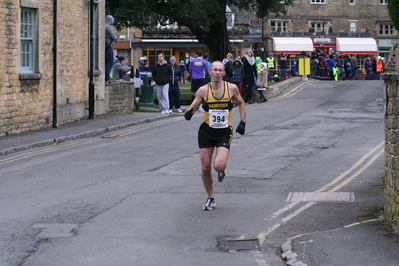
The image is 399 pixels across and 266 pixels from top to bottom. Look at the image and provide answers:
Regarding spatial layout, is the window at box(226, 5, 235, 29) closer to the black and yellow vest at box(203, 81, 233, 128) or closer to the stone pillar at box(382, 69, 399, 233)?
the black and yellow vest at box(203, 81, 233, 128)

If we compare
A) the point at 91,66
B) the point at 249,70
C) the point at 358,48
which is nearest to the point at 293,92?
the point at 249,70

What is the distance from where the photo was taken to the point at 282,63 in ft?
140

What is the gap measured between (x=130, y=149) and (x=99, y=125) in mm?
4855

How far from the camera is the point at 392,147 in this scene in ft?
24.5

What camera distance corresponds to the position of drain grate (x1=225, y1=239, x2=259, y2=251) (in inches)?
274

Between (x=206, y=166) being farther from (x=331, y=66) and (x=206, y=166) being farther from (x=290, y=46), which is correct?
(x=290, y=46)

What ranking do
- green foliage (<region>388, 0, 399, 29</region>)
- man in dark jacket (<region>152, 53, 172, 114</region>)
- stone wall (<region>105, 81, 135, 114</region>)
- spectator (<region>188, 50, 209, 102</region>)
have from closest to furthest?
green foliage (<region>388, 0, 399, 29</region>) < man in dark jacket (<region>152, 53, 172, 114</region>) < spectator (<region>188, 50, 209, 102</region>) < stone wall (<region>105, 81, 135, 114</region>)

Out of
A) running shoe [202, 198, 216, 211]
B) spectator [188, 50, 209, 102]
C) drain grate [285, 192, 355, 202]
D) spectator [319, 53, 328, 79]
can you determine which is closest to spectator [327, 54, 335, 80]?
spectator [319, 53, 328, 79]

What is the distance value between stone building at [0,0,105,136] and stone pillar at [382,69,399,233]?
11.2m

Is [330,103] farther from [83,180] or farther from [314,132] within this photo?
[83,180]

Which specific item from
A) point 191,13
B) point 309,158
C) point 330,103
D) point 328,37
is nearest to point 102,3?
point 191,13

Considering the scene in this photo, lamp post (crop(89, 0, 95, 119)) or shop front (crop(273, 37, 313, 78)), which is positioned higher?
shop front (crop(273, 37, 313, 78))

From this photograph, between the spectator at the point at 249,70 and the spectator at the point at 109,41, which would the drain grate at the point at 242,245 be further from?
the spectator at the point at 249,70

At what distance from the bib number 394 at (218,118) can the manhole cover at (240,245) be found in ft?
6.28
